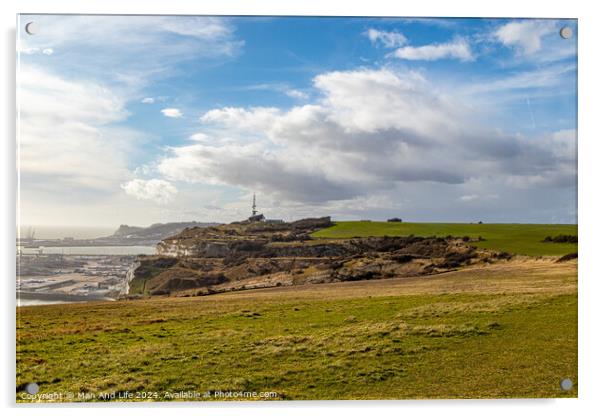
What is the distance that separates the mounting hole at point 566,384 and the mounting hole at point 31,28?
9.62 metres

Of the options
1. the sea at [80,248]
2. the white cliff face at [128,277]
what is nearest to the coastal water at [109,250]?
the sea at [80,248]

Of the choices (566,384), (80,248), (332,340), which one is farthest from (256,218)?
(566,384)

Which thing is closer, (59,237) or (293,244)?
(59,237)

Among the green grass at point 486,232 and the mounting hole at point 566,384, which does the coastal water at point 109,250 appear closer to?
the green grass at point 486,232

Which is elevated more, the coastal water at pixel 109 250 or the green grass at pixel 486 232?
the green grass at pixel 486 232

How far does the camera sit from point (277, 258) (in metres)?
7.83

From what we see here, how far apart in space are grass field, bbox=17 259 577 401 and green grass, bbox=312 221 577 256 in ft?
1.00

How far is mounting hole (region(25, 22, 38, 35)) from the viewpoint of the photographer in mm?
6867

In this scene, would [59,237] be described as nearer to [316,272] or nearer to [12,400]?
[12,400]

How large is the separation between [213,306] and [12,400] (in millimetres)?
3166

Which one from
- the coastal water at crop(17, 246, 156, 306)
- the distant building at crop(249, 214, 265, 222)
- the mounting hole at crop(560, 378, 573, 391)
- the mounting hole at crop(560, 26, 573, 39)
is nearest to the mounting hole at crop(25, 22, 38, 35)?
the coastal water at crop(17, 246, 156, 306)

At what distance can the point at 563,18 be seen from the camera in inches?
287

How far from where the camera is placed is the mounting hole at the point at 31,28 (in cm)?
687
